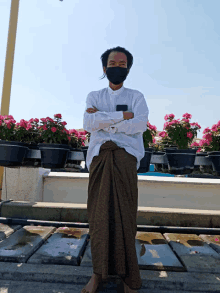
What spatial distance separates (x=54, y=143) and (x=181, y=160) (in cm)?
191

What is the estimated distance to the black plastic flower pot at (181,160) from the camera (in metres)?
3.41

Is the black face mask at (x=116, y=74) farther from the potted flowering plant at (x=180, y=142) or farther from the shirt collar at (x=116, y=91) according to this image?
the potted flowering plant at (x=180, y=142)

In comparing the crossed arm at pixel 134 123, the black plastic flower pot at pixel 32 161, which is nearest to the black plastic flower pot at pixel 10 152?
the black plastic flower pot at pixel 32 161

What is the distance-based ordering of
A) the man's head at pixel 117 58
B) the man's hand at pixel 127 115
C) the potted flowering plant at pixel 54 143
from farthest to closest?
the potted flowering plant at pixel 54 143 → the man's head at pixel 117 58 → the man's hand at pixel 127 115

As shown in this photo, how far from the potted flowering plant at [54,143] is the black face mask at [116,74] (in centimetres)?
176

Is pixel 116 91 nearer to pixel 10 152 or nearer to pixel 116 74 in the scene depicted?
pixel 116 74

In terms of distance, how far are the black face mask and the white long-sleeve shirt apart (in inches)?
3.7

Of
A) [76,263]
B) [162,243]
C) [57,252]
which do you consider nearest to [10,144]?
[57,252]

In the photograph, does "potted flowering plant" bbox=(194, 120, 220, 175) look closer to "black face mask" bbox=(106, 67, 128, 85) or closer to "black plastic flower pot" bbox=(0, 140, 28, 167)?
"black face mask" bbox=(106, 67, 128, 85)

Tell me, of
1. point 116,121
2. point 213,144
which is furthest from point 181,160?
point 116,121

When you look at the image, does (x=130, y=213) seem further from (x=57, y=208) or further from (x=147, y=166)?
(x=57, y=208)

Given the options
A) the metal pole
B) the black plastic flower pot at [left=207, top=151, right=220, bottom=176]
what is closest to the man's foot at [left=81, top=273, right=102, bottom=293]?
the black plastic flower pot at [left=207, top=151, right=220, bottom=176]

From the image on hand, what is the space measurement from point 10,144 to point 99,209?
2173 mm

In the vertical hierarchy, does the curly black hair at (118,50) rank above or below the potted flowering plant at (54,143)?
above
